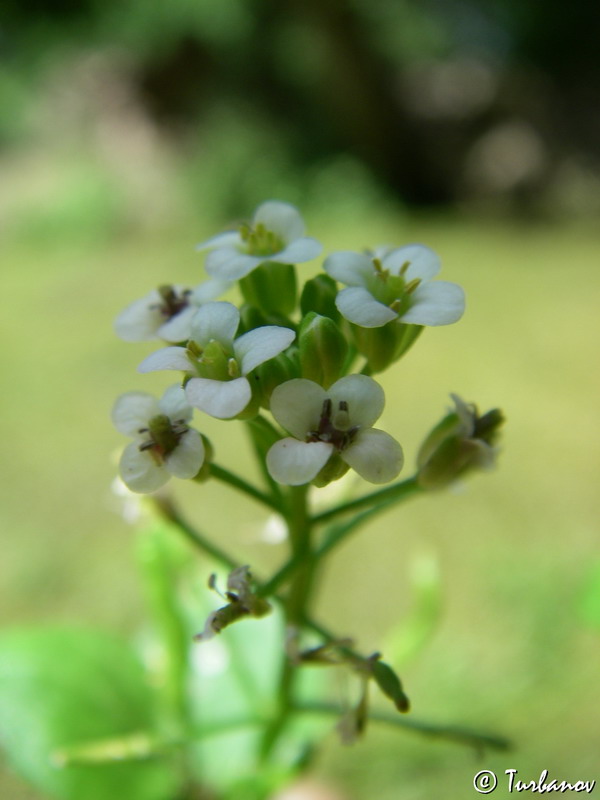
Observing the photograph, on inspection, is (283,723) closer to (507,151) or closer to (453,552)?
(453,552)

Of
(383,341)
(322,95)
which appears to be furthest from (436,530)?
(322,95)

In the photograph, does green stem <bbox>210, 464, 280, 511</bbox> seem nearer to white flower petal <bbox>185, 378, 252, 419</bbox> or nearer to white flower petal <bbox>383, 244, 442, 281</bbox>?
white flower petal <bbox>185, 378, 252, 419</bbox>

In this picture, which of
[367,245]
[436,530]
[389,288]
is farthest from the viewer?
[367,245]

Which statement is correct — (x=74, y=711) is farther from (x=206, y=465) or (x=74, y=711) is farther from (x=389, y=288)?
(x=389, y=288)

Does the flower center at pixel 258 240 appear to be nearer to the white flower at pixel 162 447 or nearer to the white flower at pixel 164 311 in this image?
the white flower at pixel 164 311

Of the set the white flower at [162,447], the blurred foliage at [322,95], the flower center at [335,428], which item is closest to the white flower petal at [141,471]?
the white flower at [162,447]

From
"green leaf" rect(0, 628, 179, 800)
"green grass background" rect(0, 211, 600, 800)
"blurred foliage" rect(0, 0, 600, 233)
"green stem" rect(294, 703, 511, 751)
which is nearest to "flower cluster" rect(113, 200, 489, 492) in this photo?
"green grass background" rect(0, 211, 600, 800)

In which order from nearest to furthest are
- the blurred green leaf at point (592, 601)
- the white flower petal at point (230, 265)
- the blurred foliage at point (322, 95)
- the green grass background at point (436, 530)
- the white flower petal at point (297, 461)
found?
the white flower petal at point (297, 461)
the white flower petal at point (230, 265)
the blurred green leaf at point (592, 601)
the green grass background at point (436, 530)
the blurred foliage at point (322, 95)
